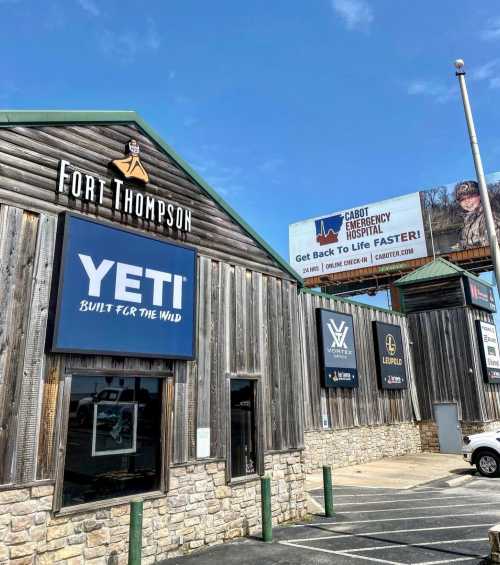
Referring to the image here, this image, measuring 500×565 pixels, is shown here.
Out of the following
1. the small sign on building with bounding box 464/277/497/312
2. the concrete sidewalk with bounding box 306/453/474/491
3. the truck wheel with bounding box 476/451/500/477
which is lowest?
the concrete sidewalk with bounding box 306/453/474/491

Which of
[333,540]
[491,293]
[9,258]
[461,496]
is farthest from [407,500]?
[491,293]

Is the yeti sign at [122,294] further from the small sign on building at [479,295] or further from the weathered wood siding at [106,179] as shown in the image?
the small sign on building at [479,295]

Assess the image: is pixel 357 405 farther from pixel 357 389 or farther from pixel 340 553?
pixel 340 553

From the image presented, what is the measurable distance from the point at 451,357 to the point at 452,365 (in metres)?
0.39

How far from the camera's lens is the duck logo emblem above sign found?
8508 millimetres

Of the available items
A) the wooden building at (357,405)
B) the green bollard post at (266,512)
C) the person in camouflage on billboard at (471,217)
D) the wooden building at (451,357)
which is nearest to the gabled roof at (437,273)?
the wooden building at (451,357)

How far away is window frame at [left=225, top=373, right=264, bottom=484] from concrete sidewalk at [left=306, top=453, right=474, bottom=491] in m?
5.10

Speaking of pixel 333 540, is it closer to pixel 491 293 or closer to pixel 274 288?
pixel 274 288

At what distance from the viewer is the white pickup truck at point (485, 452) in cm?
1516

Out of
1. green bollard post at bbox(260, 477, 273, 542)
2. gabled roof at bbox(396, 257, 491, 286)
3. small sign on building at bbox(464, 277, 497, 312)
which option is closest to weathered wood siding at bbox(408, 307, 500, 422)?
small sign on building at bbox(464, 277, 497, 312)

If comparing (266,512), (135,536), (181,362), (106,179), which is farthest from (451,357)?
(135,536)

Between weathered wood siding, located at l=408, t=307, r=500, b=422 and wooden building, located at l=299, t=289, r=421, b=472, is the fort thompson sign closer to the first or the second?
wooden building, located at l=299, t=289, r=421, b=472

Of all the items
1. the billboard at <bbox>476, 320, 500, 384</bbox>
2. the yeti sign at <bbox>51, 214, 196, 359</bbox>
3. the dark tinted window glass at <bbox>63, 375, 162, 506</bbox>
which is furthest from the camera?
the billboard at <bbox>476, 320, 500, 384</bbox>

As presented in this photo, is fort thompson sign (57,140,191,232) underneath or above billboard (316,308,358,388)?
above
